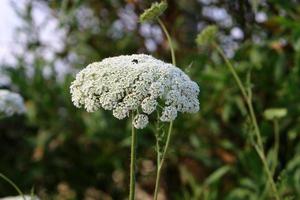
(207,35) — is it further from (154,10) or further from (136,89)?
(136,89)

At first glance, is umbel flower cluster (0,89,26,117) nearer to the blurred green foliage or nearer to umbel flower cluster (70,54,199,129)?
the blurred green foliage

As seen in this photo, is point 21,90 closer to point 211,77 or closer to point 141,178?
point 141,178

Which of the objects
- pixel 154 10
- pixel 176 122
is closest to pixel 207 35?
pixel 154 10

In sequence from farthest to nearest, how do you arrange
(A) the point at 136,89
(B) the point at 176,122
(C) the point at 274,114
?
(B) the point at 176,122 < (C) the point at 274,114 < (A) the point at 136,89

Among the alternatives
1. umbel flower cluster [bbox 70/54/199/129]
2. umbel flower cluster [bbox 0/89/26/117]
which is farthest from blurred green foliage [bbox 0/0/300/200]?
umbel flower cluster [bbox 70/54/199/129]

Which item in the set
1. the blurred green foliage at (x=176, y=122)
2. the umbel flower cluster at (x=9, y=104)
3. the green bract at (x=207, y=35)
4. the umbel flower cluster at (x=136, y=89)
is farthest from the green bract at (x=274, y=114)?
the umbel flower cluster at (x=136, y=89)

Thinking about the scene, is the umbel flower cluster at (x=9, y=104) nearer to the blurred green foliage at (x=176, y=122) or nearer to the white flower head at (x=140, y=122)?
the blurred green foliage at (x=176, y=122)
